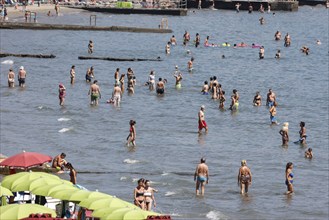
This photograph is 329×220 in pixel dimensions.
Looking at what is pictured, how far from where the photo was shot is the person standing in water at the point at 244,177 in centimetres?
3634

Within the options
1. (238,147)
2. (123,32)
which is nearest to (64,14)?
(123,32)

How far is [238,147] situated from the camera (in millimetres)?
46219

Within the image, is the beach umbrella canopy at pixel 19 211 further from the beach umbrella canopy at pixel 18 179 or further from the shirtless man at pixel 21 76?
the shirtless man at pixel 21 76

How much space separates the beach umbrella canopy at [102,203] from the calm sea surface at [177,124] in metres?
5.98

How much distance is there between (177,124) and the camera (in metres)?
51.3

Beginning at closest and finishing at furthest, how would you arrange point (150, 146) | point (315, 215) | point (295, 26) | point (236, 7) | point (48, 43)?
1. point (315, 215)
2. point (150, 146)
3. point (48, 43)
4. point (295, 26)
5. point (236, 7)

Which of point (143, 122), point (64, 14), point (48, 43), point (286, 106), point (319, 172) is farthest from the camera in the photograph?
point (64, 14)

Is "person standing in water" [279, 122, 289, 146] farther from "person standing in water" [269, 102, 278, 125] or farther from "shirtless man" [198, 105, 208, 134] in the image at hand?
"person standing in water" [269, 102, 278, 125]

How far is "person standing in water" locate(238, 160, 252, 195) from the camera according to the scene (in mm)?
36344

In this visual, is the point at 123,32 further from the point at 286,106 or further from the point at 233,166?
the point at 233,166

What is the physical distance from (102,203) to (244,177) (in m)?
10.1

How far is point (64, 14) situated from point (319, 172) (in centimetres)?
6642

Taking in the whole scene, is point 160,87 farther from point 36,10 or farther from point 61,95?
point 36,10

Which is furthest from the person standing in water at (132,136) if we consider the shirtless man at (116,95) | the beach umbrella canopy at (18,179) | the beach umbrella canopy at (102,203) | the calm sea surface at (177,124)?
the beach umbrella canopy at (102,203)
